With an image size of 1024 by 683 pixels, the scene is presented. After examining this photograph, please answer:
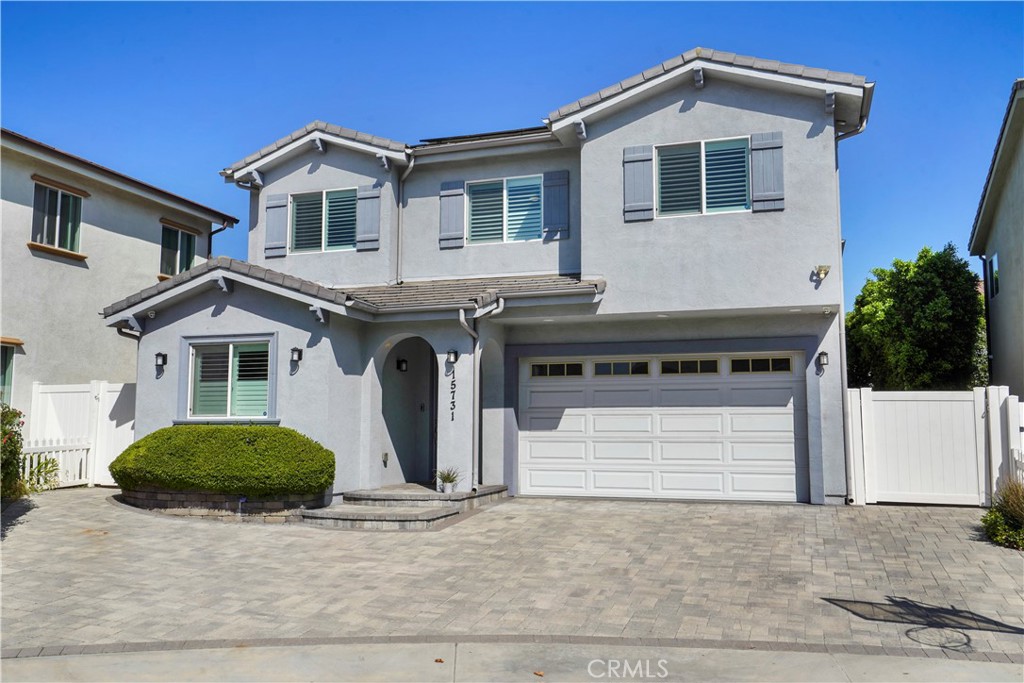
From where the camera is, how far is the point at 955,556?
9.09m

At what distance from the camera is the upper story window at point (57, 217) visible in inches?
647

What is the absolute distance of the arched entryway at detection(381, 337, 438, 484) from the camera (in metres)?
14.5

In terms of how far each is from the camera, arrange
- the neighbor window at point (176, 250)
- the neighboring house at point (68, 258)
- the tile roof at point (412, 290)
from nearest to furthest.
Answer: the tile roof at point (412, 290)
the neighboring house at point (68, 258)
the neighbor window at point (176, 250)

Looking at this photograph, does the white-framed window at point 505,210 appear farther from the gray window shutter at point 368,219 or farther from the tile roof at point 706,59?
the gray window shutter at point 368,219

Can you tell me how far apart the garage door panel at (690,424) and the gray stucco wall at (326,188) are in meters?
5.97

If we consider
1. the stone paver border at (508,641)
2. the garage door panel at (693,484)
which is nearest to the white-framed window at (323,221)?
the garage door panel at (693,484)

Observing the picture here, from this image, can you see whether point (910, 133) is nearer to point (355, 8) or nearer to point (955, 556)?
point (955, 556)

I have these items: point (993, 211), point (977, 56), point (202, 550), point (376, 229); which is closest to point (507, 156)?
point (376, 229)

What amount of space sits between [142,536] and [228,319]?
4097 mm

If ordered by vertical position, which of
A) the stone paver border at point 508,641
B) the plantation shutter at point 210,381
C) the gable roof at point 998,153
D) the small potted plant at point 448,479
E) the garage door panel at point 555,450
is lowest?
the stone paver border at point 508,641

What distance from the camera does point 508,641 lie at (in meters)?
6.53

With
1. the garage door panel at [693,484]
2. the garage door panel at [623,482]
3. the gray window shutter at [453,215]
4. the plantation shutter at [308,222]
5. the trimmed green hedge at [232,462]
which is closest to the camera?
the trimmed green hedge at [232,462]

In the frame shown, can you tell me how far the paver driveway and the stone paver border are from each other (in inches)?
5.3

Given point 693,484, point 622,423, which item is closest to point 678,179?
point 622,423
